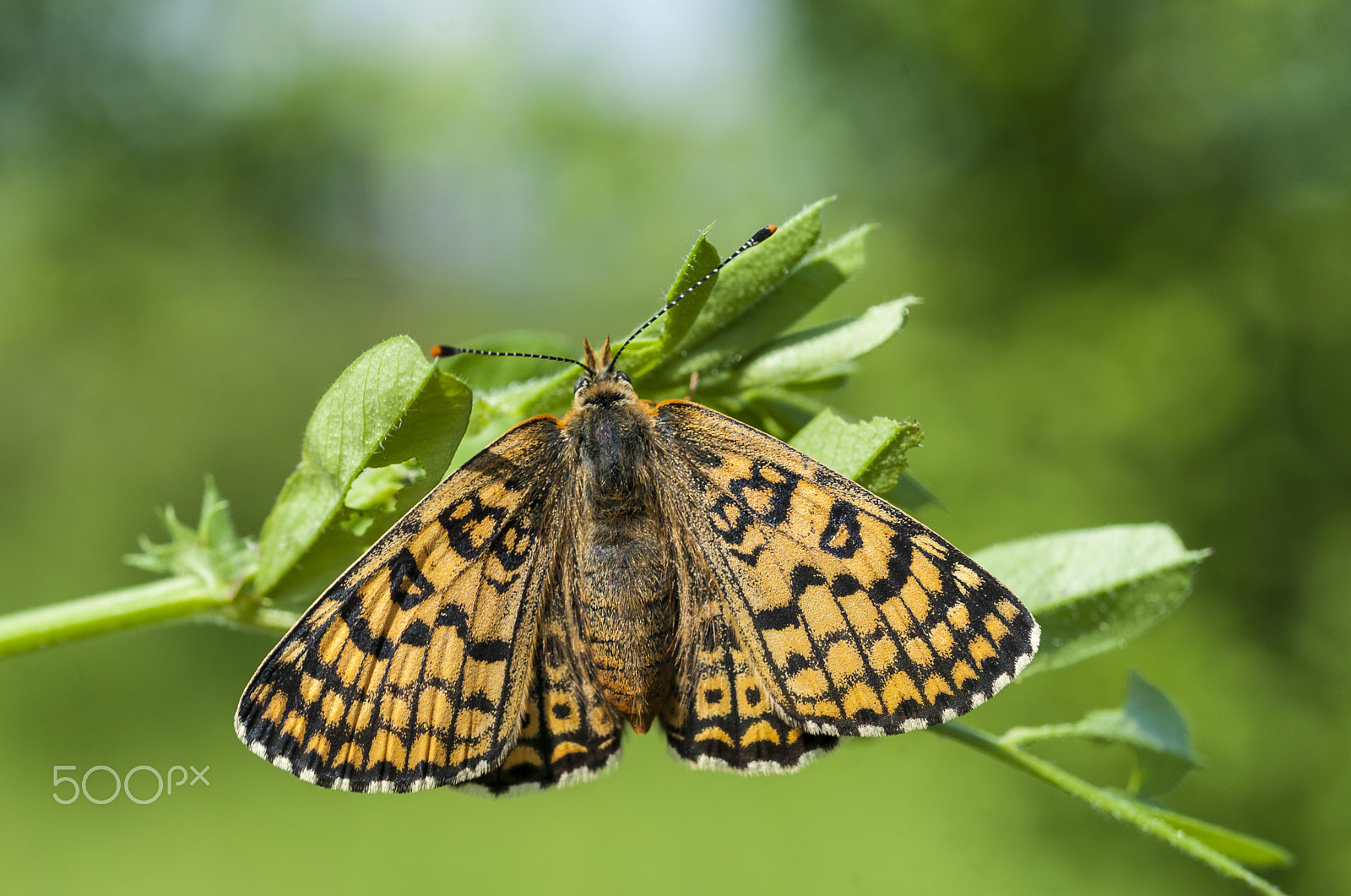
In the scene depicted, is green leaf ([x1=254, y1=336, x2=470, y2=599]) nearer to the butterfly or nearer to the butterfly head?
the butterfly

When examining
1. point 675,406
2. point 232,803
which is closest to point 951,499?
point 675,406

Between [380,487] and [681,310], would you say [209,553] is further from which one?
[681,310]

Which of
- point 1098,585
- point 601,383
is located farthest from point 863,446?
point 1098,585

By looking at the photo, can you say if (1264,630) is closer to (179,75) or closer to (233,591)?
(233,591)

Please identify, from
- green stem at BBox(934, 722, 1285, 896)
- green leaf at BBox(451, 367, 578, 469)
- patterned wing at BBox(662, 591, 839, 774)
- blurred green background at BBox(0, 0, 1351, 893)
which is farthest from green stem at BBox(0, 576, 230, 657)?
blurred green background at BBox(0, 0, 1351, 893)

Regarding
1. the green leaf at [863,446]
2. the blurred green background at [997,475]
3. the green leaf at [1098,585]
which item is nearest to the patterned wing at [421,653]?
the green leaf at [863,446]
